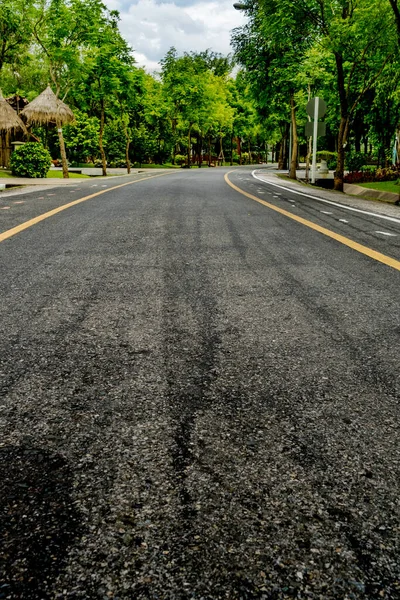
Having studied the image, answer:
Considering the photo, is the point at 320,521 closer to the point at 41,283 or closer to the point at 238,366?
the point at 238,366

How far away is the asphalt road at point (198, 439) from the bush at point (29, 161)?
2008 centimetres

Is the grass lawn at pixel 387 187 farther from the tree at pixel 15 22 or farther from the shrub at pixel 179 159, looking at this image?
the shrub at pixel 179 159

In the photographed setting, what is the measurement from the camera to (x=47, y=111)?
24.7m

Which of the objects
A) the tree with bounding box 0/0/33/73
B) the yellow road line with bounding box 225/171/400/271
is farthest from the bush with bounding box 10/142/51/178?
the yellow road line with bounding box 225/171/400/271

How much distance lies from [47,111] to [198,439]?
26.3 m

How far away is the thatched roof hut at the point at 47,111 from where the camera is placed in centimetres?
2467

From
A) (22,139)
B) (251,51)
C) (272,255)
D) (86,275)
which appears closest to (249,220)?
(272,255)

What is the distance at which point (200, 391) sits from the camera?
168 cm

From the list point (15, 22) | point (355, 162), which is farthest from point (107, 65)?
point (355, 162)

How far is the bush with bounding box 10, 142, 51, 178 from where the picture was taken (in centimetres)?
2152

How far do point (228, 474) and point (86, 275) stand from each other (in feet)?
7.61

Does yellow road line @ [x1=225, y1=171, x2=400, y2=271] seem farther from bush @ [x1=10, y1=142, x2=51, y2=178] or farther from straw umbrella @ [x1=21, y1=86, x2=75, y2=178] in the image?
straw umbrella @ [x1=21, y1=86, x2=75, y2=178]

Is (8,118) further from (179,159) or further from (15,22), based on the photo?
(179,159)

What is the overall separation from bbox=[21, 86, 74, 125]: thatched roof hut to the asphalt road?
78.4ft
